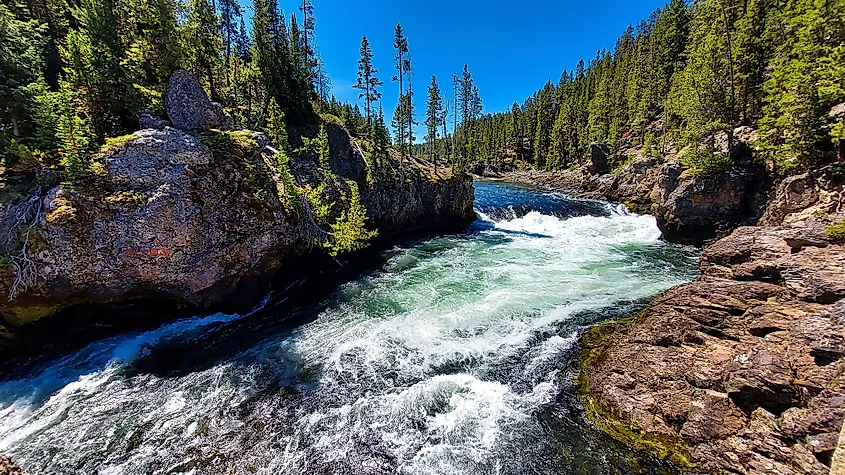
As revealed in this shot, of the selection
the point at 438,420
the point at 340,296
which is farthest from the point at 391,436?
the point at 340,296

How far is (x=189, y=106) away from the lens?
15227mm

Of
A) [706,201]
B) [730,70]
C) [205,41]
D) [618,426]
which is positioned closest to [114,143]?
[205,41]

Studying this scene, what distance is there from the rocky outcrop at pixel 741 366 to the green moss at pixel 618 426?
25 millimetres

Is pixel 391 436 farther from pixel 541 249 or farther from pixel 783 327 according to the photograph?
pixel 541 249

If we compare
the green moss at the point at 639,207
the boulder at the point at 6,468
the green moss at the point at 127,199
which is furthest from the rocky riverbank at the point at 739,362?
the green moss at the point at 639,207

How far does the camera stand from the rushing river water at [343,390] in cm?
730

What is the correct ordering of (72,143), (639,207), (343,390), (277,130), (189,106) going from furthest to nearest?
1. (639,207)
2. (277,130)
3. (189,106)
4. (72,143)
5. (343,390)

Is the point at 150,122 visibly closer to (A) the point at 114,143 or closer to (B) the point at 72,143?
(A) the point at 114,143

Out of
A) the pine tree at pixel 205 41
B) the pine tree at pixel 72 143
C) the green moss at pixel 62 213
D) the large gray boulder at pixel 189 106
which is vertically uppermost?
the pine tree at pixel 205 41

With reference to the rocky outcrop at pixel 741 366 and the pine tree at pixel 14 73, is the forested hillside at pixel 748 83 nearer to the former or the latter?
the rocky outcrop at pixel 741 366

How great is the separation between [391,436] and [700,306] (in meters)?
9.77

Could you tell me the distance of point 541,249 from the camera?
77.3ft

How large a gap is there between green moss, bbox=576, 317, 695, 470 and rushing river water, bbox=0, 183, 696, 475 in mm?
359

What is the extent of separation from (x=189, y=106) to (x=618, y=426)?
809 inches
